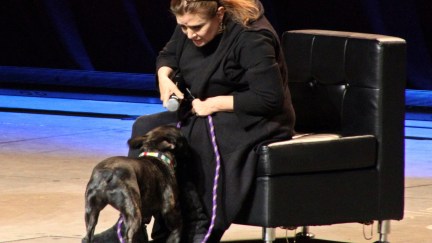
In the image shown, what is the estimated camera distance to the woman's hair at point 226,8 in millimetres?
4809

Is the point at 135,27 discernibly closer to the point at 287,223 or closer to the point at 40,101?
the point at 40,101

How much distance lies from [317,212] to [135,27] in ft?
22.7

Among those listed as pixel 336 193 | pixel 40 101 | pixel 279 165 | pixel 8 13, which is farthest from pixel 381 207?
pixel 8 13

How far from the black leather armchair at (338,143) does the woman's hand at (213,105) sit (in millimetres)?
238

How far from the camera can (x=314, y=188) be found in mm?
4977

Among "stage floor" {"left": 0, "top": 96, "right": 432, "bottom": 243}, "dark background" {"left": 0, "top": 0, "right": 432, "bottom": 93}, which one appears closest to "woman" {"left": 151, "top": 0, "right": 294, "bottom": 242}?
"stage floor" {"left": 0, "top": 96, "right": 432, "bottom": 243}

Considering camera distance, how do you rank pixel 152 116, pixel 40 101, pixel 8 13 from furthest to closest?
1. pixel 8 13
2. pixel 40 101
3. pixel 152 116

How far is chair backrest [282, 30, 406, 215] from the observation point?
5.16m

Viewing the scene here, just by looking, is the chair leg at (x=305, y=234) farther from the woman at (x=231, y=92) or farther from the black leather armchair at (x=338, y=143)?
the woman at (x=231, y=92)

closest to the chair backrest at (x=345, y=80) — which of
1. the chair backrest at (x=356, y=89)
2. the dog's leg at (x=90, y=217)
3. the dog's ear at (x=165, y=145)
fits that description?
the chair backrest at (x=356, y=89)

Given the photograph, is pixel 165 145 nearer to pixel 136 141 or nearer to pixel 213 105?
pixel 136 141

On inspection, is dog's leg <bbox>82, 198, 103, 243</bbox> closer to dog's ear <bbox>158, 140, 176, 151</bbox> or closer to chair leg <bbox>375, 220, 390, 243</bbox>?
dog's ear <bbox>158, 140, 176, 151</bbox>

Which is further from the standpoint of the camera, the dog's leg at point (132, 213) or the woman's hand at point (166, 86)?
the woman's hand at point (166, 86)

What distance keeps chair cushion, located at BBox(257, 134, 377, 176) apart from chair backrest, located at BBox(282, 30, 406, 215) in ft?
0.31
